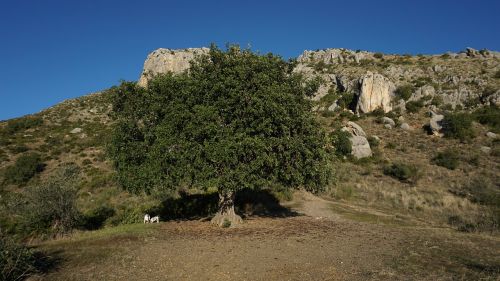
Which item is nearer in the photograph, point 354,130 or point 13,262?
point 13,262

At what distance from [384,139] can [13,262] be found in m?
53.2

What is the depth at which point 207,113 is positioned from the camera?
19.3m

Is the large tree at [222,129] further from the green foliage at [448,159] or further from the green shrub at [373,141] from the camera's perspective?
the green shrub at [373,141]

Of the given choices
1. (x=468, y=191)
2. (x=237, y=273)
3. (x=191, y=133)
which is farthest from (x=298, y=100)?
(x=468, y=191)

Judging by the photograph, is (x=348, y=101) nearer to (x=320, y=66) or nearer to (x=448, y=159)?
(x=320, y=66)

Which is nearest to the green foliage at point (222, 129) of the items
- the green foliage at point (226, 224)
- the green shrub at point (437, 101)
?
the green foliage at point (226, 224)

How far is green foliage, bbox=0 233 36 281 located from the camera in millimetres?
11795

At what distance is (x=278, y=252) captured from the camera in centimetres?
1620

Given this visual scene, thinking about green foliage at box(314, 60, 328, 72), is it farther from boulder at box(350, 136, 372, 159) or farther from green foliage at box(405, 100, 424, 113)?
boulder at box(350, 136, 372, 159)

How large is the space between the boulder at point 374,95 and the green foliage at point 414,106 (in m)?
2.95

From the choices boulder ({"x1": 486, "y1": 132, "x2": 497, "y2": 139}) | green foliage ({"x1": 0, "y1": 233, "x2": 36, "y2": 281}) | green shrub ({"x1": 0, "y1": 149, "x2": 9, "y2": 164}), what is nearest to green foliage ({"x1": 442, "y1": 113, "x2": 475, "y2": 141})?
boulder ({"x1": 486, "y1": 132, "x2": 497, "y2": 139})

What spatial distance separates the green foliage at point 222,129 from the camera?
19297 mm

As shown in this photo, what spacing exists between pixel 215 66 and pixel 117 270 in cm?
1174

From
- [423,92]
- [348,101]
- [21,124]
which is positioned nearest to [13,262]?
[21,124]
